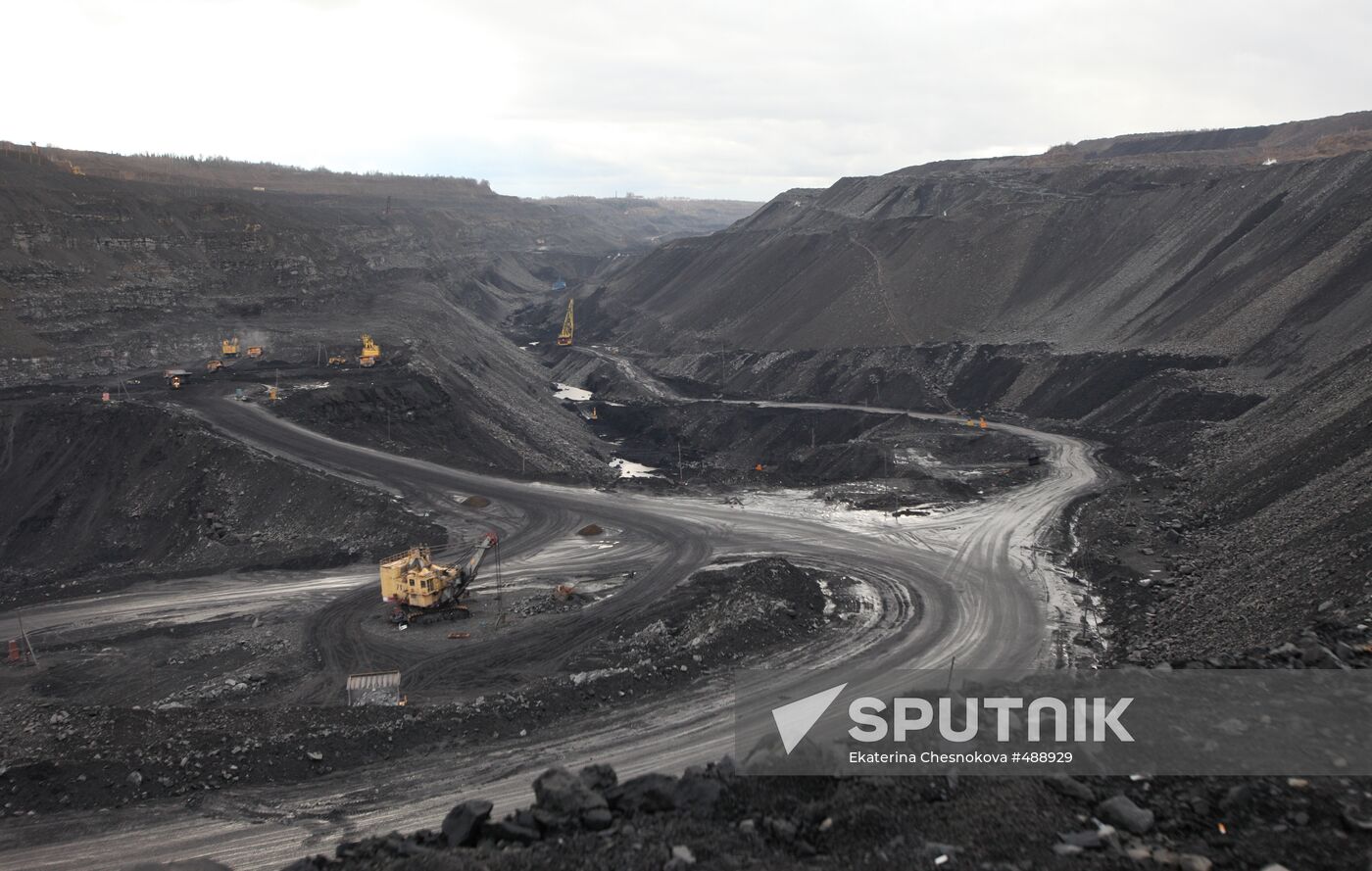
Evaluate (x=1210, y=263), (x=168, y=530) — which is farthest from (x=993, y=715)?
(x=1210, y=263)

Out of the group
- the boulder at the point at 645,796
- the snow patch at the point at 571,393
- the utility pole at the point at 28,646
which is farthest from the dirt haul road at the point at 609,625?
the snow patch at the point at 571,393

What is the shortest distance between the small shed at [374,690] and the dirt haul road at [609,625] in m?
0.38

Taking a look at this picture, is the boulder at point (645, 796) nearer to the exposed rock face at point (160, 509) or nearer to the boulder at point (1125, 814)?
the boulder at point (1125, 814)

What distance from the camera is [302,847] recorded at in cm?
1405

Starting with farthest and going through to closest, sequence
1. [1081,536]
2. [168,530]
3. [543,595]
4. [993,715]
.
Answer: [168,530] → [1081,536] → [543,595] → [993,715]

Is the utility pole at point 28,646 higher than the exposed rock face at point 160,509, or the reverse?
the exposed rock face at point 160,509

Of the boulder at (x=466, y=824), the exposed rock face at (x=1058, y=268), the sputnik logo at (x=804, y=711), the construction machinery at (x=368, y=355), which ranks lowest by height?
the sputnik logo at (x=804, y=711)

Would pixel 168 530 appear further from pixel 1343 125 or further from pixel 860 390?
pixel 1343 125

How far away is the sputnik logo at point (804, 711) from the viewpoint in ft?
56.5

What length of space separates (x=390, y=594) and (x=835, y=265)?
57.7 m

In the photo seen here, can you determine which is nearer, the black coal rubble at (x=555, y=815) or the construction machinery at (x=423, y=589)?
the black coal rubble at (x=555, y=815)

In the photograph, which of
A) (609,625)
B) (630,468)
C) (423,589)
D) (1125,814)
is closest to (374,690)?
(423,589)

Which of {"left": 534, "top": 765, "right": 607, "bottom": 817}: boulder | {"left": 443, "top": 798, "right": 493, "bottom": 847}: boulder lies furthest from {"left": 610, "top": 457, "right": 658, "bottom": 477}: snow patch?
{"left": 443, "top": 798, "right": 493, "bottom": 847}: boulder

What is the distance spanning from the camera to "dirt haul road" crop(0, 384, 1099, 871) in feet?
48.8
